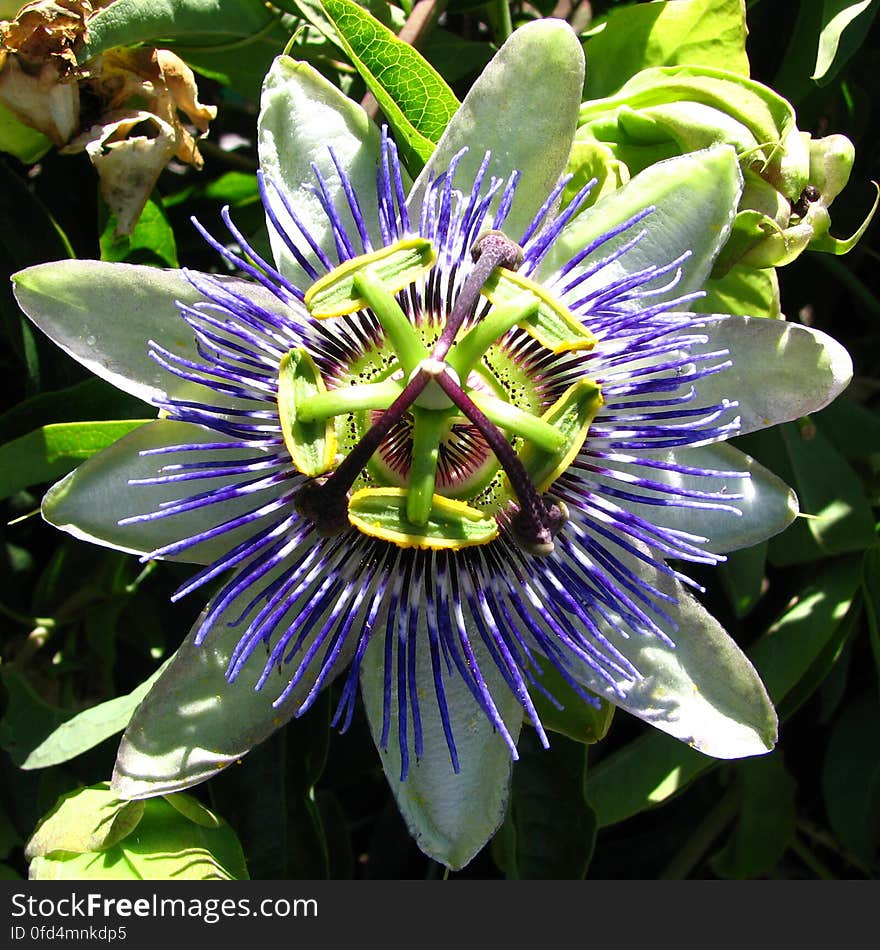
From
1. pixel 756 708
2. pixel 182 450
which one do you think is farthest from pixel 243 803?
pixel 756 708

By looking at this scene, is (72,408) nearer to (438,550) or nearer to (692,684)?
(438,550)

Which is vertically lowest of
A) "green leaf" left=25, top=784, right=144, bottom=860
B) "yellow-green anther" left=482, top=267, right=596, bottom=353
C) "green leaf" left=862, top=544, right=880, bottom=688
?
"green leaf" left=25, top=784, right=144, bottom=860

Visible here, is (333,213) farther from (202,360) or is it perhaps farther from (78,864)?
(78,864)

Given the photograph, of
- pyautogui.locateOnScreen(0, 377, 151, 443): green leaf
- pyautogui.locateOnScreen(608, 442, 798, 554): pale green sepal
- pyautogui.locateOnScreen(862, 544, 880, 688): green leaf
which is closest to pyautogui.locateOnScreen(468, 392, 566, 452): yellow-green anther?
pyautogui.locateOnScreen(608, 442, 798, 554): pale green sepal

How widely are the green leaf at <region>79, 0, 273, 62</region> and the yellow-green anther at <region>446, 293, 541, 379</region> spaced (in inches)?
20.6

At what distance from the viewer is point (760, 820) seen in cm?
185

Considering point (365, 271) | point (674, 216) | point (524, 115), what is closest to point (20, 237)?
point (365, 271)

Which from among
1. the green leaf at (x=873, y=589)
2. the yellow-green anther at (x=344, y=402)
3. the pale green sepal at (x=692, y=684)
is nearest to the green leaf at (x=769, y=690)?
the green leaf at (x=873, y=589)

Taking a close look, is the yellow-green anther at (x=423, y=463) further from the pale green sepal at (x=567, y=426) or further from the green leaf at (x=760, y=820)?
the green leaf at (x=760, y=820)

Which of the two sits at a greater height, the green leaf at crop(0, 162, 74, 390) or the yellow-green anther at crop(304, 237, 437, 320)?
the yellow-green anther at crop(304, 237, 437, 320)

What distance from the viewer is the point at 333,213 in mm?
1271

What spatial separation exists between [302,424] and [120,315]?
0.73 feet

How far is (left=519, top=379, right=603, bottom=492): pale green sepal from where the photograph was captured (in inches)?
50.1

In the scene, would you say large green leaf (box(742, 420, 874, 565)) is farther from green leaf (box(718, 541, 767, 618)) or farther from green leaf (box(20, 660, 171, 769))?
green leaf (box(20, 660, 171, 769))
